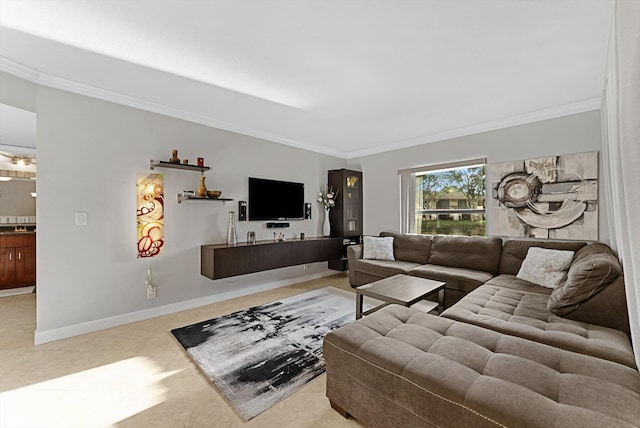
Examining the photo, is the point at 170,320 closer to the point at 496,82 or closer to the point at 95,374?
the point at 95,374

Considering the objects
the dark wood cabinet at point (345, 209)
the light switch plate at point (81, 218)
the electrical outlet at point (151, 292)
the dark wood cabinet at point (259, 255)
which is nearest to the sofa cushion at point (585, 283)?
the dark wood cabinet at point (259, 255)

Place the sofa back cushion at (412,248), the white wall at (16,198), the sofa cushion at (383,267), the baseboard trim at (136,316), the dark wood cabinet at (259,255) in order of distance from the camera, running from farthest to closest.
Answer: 1. the white wall at (16,198)
2. the sofa back cushion at (412,248)
3. the sofa cushion at (383,267)
4. the dark wood cabinet at (259,255)
5. the baseboard trim at (136,316)

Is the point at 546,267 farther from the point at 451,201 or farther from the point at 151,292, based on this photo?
the point at 151,292

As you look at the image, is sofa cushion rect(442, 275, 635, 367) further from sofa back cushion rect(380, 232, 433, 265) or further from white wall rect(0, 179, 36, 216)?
white wall rect(0, 179, 36, 216)

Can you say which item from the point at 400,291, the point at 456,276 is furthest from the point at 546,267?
the point at 400,291

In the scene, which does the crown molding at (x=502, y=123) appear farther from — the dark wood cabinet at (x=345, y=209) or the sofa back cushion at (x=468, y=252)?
the sofa back cushion at (x=468, y=252)

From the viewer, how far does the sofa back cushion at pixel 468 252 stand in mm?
3275

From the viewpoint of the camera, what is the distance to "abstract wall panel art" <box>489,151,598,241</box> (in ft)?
9.73

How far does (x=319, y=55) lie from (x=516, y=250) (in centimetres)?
306

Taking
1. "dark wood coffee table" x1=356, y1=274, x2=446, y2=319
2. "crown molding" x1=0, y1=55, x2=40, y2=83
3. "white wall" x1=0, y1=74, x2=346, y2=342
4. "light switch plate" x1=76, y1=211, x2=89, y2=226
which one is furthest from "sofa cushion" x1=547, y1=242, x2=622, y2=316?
"crown molding" x1=0, y1=55, x2=40, y2=83

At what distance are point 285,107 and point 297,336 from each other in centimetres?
252

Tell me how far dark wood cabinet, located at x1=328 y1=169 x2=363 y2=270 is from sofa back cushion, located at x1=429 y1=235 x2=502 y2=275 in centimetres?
157

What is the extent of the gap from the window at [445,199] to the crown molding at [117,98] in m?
2.41

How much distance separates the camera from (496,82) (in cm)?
254
